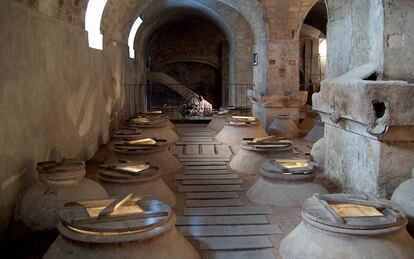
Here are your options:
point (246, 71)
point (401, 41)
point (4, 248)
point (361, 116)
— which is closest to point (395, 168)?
point (361, 116)

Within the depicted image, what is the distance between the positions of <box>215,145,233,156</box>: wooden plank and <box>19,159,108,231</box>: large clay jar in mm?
4152

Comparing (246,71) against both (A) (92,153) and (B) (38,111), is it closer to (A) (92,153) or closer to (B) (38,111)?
(A) (92,153)

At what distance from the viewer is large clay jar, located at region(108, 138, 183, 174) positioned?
6.66m

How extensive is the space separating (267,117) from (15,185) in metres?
7.68

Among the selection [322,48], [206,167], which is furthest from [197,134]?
[322,48]

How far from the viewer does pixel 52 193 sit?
4.46 metres

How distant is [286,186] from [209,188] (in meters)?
1.18

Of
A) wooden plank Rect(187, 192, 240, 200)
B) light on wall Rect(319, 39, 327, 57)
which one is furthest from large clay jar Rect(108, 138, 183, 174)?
light on wall Rect(319, 39, 327, 57)

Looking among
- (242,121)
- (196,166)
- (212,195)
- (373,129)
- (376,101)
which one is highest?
(376,101)

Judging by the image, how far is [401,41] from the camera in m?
4.59

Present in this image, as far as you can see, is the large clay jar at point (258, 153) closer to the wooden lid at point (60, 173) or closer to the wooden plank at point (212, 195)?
the wooden plank at point (212, 195)

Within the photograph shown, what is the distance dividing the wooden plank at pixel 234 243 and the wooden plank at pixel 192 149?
15.0 feet

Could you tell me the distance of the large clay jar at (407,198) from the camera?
3838 millimetres

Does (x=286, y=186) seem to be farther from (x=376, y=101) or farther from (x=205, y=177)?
(x=205, y=177)
